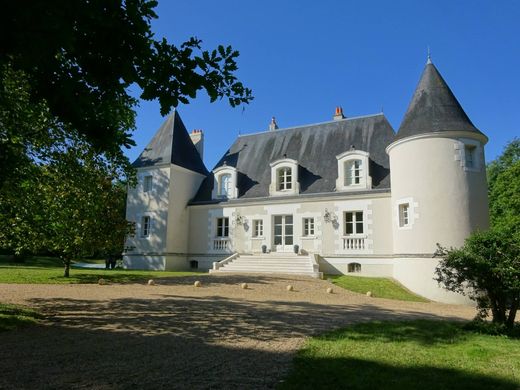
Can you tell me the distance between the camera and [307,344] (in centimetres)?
541

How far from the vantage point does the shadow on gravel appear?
3859 mm

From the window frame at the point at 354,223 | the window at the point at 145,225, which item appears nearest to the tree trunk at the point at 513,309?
the window frame at the point at 354,223

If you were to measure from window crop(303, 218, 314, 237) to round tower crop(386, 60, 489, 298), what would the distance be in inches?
174

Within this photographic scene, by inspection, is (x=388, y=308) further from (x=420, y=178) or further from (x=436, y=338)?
(x=420, y=178)

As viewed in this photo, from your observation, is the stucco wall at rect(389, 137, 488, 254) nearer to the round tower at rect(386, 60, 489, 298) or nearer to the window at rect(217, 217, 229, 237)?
the round tower at rect(386, 60, 489, 298)

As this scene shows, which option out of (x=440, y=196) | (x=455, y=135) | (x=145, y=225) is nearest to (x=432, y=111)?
Answer: (x=455, y=135)

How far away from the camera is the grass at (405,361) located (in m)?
3.88

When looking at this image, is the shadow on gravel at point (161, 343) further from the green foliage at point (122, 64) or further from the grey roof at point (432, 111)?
the grey roof at point (432, 111)

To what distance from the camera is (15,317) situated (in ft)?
22.5

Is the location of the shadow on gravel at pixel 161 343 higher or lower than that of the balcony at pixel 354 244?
lower

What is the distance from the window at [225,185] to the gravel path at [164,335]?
1067cm

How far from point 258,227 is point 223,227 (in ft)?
7.24

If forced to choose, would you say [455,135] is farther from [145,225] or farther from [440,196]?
[145,225]

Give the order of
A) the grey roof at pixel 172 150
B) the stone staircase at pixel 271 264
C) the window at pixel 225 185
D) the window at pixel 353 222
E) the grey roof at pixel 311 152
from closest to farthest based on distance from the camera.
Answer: the stone staircase at pixel 271 264
the window at pixel 353 222
the grey roof at pixel 311 152
the window at pixel 225 185
the grey roof at pixel 172 150
